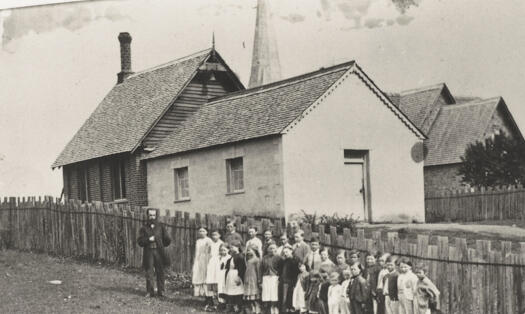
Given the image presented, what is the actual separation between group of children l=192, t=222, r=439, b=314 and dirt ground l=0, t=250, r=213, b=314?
2.58ft

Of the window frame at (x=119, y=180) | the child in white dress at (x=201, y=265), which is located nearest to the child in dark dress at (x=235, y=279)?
the child in white dress at (x=201, y=265)

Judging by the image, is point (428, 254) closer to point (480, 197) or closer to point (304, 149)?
point (304, 149)

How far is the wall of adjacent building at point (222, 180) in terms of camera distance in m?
19.7

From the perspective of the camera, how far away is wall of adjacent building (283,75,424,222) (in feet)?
64.2

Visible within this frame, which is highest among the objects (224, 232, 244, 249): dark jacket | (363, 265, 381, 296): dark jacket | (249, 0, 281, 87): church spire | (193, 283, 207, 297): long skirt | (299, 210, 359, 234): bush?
(249, 0, 281, 87): church spire

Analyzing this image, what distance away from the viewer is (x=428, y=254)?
1040 centimetres

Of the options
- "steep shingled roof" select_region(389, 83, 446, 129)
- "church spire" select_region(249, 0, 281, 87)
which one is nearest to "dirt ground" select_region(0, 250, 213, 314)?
"church spire" select_region(249, 0, 281, 87)

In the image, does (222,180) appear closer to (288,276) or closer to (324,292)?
(288,276)

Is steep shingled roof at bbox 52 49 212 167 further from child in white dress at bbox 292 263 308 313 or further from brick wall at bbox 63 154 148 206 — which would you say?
child in white dress at bbox 292 263 308 313

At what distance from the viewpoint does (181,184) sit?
77.6 ft

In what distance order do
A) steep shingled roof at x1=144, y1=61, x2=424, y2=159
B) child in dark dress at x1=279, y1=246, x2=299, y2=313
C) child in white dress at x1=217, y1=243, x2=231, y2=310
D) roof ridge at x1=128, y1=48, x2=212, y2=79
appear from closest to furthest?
child in dark dress at x1=279, y1=246, x2=299, y2=313, child in white dress at x1=217, y1=243, x2=231, y2=310, steep shingled roof at x1=144, y1=61, x2=424, y2=159, roof ridge at x1=128, y1=48, x2=212, y2=79

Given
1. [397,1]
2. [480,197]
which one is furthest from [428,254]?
[480,197]

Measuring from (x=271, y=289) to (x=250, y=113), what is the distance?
10.9m

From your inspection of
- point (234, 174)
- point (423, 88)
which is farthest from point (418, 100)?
point (234, 174)
